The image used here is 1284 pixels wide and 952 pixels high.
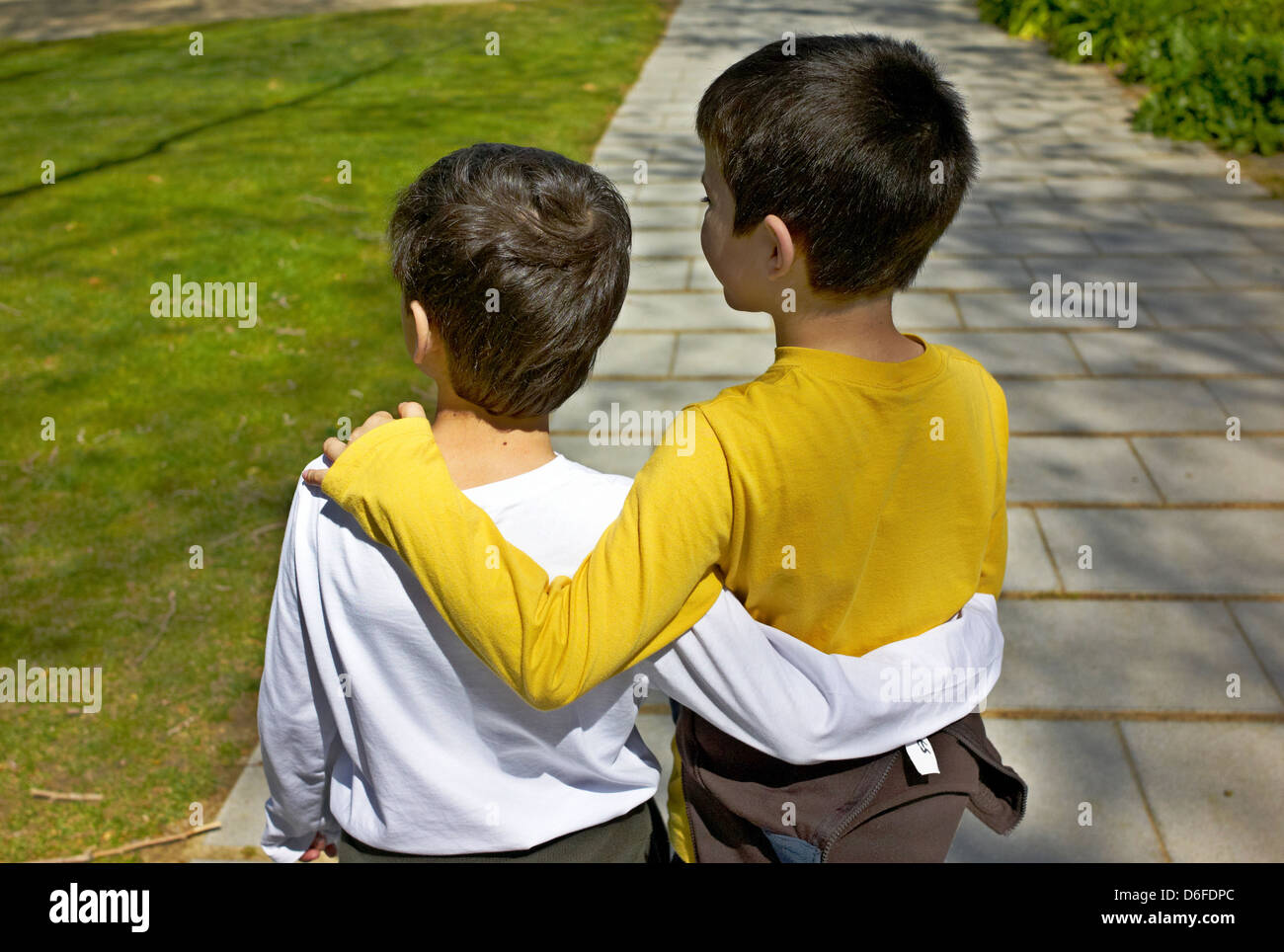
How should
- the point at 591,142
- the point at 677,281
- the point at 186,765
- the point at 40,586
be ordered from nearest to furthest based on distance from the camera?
the point at 186,765 → the point at 40,586 → the point at 677,281 → the point at 591,142

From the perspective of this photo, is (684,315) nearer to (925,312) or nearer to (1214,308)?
(925,312)

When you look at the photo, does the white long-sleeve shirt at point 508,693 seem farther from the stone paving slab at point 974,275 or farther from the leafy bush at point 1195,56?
the leafy bush at point 1195,56

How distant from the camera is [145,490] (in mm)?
3861

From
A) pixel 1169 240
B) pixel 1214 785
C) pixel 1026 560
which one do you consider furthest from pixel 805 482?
pixel 1169 240

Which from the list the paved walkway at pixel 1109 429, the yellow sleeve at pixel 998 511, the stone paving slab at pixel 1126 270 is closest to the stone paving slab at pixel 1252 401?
the paved walkway at pixel 1109 429

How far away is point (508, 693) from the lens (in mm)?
1457

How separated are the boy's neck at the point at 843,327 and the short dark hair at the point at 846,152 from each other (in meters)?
0.02

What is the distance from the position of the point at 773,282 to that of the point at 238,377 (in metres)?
3.79

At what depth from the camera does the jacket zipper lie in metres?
1.54

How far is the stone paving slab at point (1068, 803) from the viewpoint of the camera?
2.60 metres

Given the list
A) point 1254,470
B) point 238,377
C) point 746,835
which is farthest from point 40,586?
point 1254,470

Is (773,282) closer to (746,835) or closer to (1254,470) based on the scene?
(746,835)

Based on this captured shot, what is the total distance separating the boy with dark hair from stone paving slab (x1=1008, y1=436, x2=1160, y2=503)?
259 cm

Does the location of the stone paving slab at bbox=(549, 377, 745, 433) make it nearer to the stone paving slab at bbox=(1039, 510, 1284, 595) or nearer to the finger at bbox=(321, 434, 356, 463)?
the stone paving slab at bbox=(1039, 510, 1284, 595)
